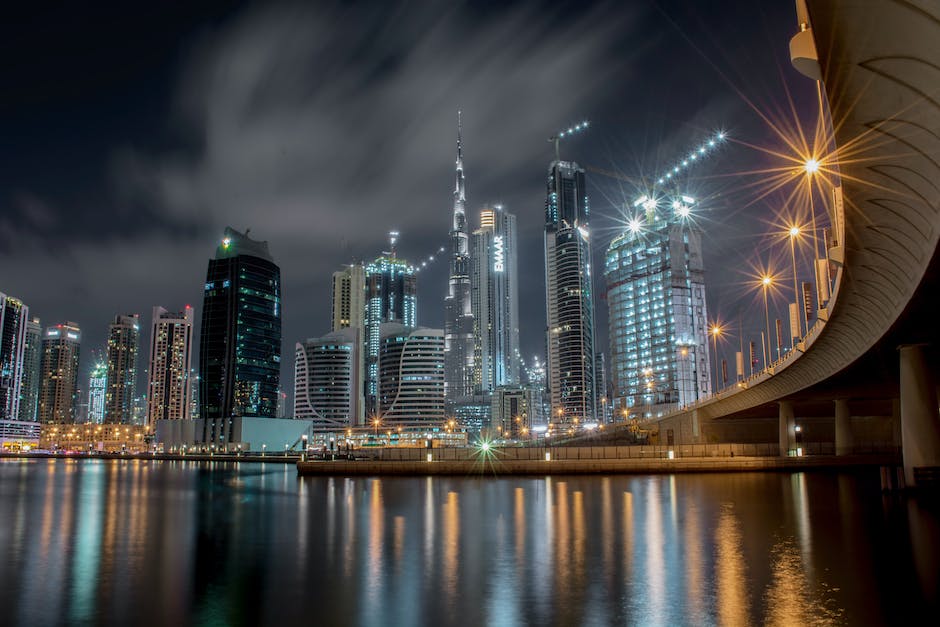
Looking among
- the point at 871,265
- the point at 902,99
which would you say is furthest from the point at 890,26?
the point at 871,265

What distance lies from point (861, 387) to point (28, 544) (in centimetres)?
7074

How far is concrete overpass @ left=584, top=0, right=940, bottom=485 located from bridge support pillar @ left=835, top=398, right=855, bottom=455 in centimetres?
2218

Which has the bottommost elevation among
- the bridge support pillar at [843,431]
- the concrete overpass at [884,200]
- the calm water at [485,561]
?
the calm water at [485,561]

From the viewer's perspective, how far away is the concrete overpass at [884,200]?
13086mm

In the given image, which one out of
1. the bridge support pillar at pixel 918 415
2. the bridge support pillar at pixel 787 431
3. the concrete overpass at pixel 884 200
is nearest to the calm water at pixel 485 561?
the bridge support pillar at pixel 918 415

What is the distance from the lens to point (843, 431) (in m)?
84.0

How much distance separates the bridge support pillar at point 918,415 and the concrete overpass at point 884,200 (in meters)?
0.06

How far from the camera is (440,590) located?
65.2 feet

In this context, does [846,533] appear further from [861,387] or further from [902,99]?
[861,387]

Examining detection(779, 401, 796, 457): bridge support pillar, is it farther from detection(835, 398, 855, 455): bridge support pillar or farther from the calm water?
the calm water

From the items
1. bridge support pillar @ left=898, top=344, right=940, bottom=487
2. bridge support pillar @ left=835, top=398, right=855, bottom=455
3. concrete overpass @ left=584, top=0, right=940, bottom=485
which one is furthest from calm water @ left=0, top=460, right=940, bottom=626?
bridge support pillar @ left=835, top=398, right=855, bottom=455

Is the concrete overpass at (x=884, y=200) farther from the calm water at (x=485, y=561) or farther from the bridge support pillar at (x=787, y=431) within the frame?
the bridge support pillar at (x=787, y=431)

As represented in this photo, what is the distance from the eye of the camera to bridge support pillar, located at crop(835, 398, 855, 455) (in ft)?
271

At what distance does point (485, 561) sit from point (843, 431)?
74037 millimetres
